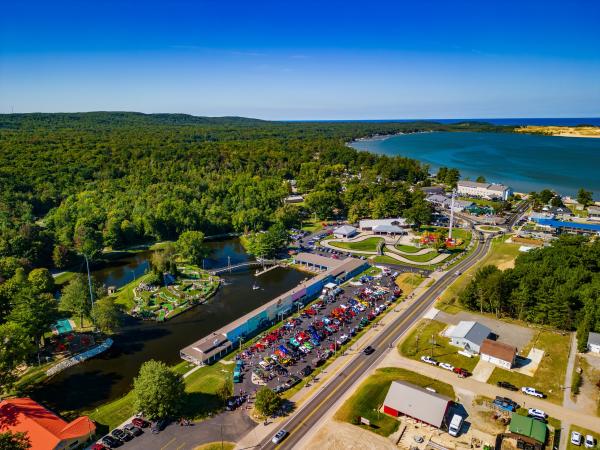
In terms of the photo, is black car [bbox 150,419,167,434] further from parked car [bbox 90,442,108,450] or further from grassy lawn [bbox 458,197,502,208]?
grassy lawn [bbox 458,197,502,208]

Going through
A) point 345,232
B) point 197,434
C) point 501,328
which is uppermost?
point 345,232

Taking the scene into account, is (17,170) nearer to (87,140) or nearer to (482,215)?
(87,140)

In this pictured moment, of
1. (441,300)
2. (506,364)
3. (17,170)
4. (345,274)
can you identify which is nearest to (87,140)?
(17,170)

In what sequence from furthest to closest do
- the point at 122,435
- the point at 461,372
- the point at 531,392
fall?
1. the point at 461,372
2. the point at 531,392
3. the point at 122,435

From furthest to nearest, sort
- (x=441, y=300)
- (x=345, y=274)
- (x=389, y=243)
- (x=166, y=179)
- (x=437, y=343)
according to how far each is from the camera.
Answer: (x=166, y=179)
(x=389, y=243)
(x=345, y=274)
(x=441, y=300)
(x=437, y=343)

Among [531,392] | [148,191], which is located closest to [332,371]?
[531,392]

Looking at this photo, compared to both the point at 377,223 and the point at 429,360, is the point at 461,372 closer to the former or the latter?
the point at 429,360
